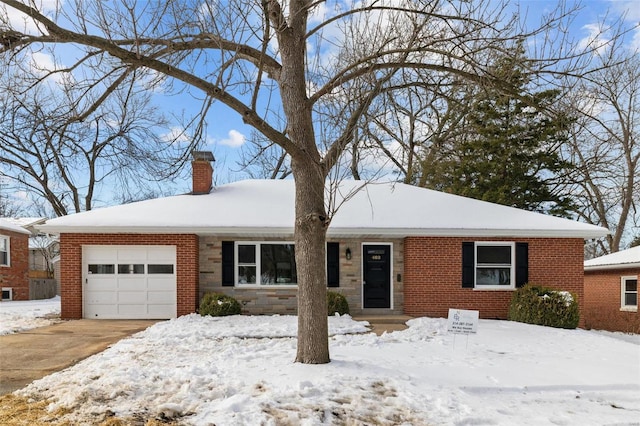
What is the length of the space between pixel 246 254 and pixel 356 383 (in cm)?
740

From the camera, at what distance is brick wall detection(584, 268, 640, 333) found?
621 inches

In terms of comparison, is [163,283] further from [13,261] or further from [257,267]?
[13,261]

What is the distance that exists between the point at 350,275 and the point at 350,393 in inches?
285

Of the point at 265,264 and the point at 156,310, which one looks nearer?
the point at 156,310

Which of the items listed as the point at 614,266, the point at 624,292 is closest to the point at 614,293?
the point at 624,292

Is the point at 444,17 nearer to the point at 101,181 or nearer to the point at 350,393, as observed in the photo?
the point at 350,393

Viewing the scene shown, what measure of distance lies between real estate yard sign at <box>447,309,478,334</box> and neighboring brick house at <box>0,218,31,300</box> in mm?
21083

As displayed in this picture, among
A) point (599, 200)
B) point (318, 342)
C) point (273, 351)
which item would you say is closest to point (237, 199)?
point (273, 351)

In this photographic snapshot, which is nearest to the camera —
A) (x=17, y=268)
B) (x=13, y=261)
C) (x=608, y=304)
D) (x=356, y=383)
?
(x=356, y=383)

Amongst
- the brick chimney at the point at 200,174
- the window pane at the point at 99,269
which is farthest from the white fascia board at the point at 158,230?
the brick chimney at the point at 200,174

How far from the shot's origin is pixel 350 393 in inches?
193

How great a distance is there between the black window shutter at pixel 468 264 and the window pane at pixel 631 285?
893cm

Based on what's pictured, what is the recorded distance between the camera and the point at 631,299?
16.2 meters

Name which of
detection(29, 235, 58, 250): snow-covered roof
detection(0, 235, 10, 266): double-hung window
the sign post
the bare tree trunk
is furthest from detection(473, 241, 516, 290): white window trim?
detection(29, 235, 58, 250): snow-covered roof
